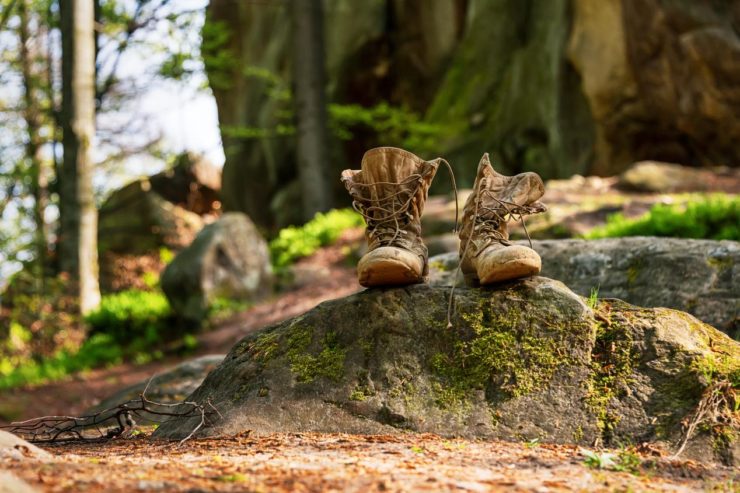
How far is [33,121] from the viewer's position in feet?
64.5

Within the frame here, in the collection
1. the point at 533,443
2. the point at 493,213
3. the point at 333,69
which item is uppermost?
the point at 333,69

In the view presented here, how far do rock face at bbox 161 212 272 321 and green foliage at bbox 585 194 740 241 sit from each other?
6131 millimetres

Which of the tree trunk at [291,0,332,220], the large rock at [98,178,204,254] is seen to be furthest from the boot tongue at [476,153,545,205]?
the large rock at [98,178,204,254]

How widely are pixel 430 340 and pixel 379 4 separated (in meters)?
16.8

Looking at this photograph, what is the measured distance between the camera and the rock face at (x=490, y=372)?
3.43 m

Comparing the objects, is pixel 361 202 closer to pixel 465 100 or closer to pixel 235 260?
pixel 235 260

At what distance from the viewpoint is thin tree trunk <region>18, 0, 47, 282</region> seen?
716 inches

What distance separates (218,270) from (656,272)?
28.4 ft

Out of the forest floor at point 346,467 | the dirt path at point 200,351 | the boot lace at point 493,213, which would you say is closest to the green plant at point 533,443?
the forest floor at point 346,467

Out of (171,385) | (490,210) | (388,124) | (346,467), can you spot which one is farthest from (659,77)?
(346,467)

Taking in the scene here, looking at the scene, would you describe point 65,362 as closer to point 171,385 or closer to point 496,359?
point 171,385

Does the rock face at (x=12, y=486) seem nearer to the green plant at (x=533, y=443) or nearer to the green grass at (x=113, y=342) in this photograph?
the green plant at (x=533, y=443)

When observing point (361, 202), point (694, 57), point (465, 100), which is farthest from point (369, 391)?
point (465, 100)

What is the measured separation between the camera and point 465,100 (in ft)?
58.0
